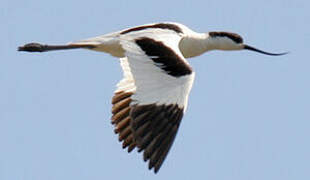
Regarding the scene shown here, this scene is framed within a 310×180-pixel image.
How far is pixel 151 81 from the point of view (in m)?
10.6

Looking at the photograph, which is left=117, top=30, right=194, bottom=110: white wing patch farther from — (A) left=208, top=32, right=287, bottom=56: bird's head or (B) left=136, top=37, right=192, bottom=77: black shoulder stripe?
(A) left=208, top=32, right=287, bottom=56: bird's head

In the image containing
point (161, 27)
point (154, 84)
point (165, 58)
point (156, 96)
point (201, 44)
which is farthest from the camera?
point (201, 44)

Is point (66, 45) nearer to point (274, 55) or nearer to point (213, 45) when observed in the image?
point (213, 45)

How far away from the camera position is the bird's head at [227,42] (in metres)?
13.5

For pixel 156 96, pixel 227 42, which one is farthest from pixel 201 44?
pixel 156 96

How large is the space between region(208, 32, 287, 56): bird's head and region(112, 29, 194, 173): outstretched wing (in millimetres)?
2026

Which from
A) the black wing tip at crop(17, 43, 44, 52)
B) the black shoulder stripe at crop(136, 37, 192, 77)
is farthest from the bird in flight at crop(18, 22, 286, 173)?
the black wing tip at crop(17, 43, 44, 52)

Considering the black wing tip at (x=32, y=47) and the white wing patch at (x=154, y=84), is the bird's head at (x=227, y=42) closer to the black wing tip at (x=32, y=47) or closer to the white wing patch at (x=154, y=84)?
the white wing patch at (x=154, y=84)

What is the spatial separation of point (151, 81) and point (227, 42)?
3391 mm

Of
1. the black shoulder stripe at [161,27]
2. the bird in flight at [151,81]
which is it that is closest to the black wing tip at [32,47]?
the bird in flight at [151,81]

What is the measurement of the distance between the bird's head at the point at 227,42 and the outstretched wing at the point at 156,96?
2026mm

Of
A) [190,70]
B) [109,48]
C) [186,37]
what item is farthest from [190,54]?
[190,70]

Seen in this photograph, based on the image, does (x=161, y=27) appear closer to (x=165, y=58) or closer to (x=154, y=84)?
(x=165, y=58)

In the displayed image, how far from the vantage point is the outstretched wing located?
1026 centimetres
